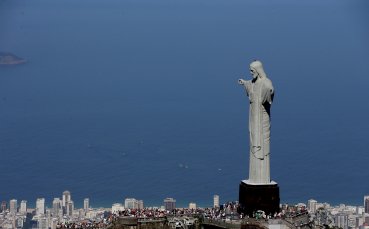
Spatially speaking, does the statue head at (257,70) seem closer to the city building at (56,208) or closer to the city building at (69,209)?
the city building at (56,208)

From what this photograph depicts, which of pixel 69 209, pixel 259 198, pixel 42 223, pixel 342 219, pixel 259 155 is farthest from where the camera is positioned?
pixel 69 209

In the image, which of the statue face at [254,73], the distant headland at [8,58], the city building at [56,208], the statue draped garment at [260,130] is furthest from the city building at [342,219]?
the distant headland at [8,58]

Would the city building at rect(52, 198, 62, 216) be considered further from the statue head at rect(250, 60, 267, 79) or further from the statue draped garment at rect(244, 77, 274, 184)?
the statue head at rect(250, 60, 267, 79)

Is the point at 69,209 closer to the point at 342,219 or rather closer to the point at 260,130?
the point at 342,219

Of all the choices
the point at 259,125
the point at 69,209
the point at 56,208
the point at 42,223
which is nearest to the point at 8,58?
the point at 69,209

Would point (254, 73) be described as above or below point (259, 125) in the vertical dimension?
above

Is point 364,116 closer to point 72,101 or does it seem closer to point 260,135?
point 72,101
